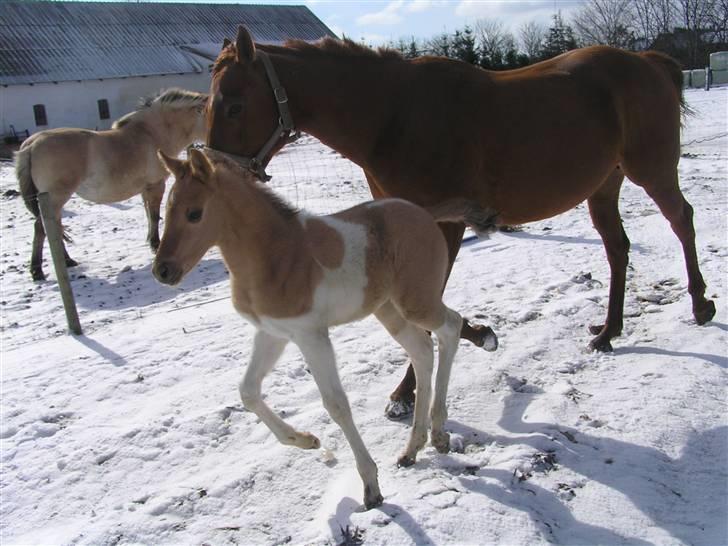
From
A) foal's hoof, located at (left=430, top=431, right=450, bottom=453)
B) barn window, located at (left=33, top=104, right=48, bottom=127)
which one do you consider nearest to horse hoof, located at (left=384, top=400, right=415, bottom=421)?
foal's hoof, located at (left=430, top=431, right=450, bottom=453)

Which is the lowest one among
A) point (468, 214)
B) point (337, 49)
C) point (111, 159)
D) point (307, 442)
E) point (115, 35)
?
point (307, 442)

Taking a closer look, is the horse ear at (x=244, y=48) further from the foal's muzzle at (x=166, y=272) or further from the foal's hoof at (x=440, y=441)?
the foal's hoof at (x=440, y=441)

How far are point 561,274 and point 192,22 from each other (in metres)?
31.7

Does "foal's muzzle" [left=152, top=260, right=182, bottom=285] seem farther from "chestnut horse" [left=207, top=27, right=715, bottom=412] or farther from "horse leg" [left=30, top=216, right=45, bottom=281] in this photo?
"horse leg" [left=30, top=216, right=45, bottom=281]

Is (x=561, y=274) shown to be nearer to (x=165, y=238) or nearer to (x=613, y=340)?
(x=613, y=340)

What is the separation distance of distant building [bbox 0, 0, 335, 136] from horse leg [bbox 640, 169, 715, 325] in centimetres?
2717

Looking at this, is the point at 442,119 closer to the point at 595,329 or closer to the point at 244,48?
the point at 244,48

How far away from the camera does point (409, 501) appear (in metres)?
3.02

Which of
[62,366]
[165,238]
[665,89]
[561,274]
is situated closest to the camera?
[165,238]

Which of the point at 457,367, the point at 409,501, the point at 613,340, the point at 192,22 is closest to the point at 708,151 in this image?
the point at 613,340

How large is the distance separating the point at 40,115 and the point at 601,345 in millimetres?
28118

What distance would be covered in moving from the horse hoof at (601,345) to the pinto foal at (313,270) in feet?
5.45

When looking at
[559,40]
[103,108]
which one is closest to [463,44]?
[559,40]

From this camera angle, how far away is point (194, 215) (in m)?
2.75
